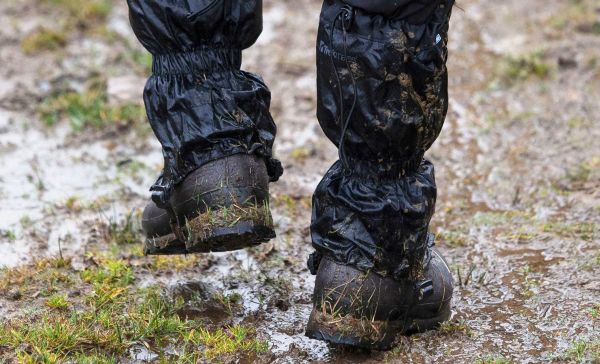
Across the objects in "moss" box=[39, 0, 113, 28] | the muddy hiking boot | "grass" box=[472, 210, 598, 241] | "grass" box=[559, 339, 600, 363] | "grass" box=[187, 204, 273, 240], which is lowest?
"grass" box=[559, 339, 600, 363]

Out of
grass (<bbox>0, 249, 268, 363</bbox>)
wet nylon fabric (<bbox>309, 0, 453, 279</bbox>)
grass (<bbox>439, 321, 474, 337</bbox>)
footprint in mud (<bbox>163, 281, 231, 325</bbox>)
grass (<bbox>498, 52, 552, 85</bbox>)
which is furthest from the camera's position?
grass (<bbox>498, 52, 552, 85</bbox>)

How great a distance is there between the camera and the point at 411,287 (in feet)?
9.00

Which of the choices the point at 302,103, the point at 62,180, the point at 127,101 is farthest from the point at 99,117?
the point at 302,103

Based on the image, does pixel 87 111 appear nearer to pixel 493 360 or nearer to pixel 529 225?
pixel 529 225

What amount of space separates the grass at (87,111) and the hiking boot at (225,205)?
2.24m

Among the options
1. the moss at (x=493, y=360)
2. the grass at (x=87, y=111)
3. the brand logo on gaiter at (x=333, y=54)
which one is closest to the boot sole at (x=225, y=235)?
the brand logo on gaiter at (x=333, y=54)

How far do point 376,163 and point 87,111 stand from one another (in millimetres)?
2927

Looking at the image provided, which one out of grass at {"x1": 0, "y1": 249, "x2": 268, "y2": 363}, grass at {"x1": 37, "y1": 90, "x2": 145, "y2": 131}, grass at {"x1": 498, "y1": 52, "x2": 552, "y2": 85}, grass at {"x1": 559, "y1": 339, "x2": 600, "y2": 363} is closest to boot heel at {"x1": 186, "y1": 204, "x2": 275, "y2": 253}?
grass at {"x1": 0, "y1": 249, "x2": 268, "y2": 363}

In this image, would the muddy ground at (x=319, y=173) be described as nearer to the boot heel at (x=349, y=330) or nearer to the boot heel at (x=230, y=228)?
the boot heel at (x=349, y=330)

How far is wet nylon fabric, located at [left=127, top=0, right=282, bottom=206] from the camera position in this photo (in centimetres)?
280

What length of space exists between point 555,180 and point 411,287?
6.28 ft

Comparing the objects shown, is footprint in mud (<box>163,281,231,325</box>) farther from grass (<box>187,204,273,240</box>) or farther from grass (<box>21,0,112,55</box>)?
grass (<box>21,0,112,55</box>)

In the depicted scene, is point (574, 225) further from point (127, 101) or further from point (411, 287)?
point (127, 101)

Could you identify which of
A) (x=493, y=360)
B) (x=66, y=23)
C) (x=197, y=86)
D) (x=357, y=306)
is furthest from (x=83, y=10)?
(x=493, y=360)
